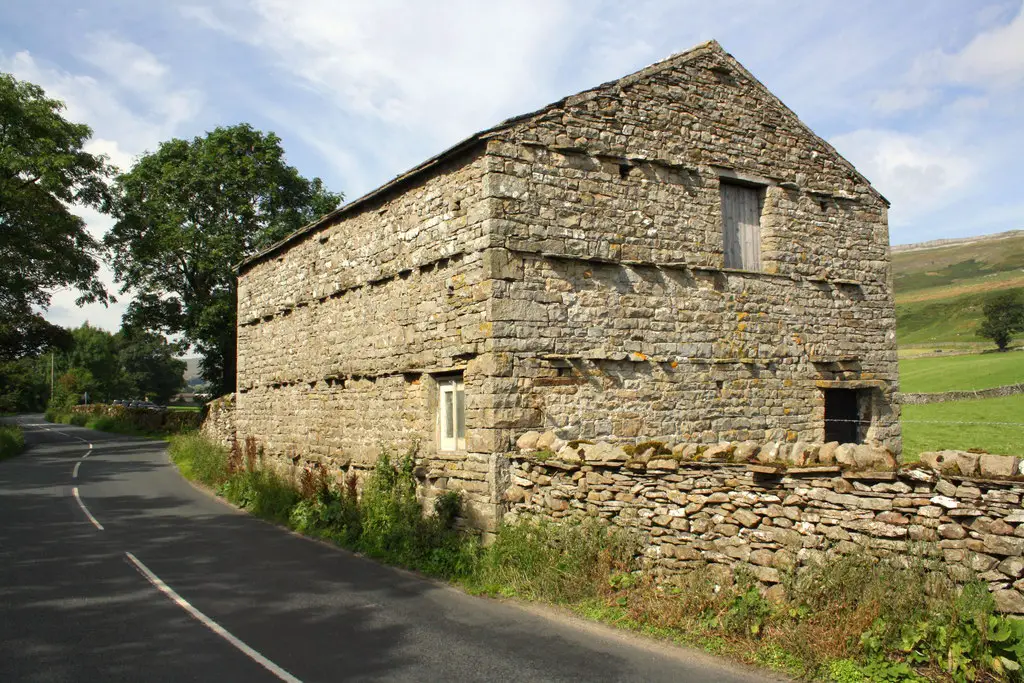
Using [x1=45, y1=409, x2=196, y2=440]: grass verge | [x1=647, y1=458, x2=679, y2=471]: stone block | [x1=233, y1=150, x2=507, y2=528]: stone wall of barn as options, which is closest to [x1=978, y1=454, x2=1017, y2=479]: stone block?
[x1=647, y1=458, x2=679, y2=471]: stone block

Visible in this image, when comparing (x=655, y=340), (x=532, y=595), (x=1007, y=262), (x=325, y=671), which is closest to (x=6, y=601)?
(x=325, y=671)

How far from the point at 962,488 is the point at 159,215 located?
3330cm

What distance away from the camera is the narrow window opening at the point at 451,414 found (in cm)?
1072

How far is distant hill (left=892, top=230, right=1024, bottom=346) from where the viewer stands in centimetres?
9119

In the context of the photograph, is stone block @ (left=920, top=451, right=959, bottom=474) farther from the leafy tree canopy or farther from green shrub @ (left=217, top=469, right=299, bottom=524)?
the leafy tree canopy

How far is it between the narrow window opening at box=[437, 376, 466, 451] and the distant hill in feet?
240

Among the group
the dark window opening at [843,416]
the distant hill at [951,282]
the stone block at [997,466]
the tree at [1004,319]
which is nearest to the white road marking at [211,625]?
the stone block at [997,466]

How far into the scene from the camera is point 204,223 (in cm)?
3198

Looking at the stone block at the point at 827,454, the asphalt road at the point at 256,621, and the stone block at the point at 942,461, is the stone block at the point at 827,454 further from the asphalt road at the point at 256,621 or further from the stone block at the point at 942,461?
the asphalt road at the point at 256,621

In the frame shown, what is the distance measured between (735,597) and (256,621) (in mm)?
4973

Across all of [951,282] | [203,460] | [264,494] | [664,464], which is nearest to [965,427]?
[664,464]

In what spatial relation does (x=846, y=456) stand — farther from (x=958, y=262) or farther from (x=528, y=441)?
(x=958, y=262)

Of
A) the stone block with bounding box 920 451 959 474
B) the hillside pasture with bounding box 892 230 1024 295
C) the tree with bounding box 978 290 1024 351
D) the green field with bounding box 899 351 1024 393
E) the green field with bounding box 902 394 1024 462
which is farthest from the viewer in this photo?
the hillside pasture with bounding box 892 230 1024 295

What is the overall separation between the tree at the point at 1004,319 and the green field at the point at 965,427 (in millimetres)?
40824
